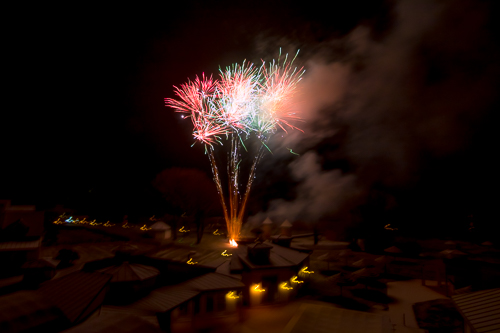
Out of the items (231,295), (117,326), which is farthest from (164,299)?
(117,326)

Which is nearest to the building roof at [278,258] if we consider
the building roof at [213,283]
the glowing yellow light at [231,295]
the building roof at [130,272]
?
the building roof at [213,283]

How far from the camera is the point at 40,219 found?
2083 cm

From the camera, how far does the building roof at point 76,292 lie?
687 cm

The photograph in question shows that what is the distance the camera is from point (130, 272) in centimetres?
1188

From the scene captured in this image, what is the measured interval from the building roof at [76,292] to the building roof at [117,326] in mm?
1546

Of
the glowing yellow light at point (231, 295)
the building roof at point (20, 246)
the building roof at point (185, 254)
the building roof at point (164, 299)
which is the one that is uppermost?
the building roof at point (20, 246)

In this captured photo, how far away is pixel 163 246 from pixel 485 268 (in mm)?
29451

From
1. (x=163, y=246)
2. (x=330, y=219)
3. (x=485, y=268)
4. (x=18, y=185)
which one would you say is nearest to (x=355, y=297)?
(x=485, y=268)

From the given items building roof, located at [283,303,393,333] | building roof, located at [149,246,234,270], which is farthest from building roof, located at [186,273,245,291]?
building roof, located at [149,246,234,270]

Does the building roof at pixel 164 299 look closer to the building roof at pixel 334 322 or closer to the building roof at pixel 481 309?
the building roof at pixel 334 322

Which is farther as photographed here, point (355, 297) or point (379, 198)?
point (379, 198)

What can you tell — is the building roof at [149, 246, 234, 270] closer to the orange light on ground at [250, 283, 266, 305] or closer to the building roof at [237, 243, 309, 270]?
the building roof at [237, 243, 309, 270]

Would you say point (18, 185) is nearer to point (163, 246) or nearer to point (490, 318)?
point (163, 246)

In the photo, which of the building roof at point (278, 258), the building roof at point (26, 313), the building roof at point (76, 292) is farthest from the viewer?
the building roof at point (278, 258)
